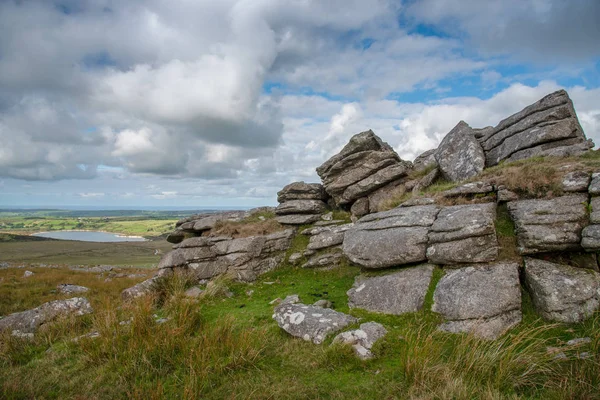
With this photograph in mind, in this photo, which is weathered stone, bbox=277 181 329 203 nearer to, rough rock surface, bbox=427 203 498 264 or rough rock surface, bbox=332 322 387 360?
rough rock surface, bbox=427 203 498 264

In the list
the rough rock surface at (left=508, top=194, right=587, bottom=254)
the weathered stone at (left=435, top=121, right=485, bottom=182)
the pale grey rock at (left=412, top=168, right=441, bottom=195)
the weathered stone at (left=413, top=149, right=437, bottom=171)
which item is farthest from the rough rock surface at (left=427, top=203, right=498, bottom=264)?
the weathered stone at (left=413, top=149, right=437, bottom=171)

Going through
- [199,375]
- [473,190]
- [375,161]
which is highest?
[375,161]

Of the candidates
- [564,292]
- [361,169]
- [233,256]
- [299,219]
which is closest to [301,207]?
[299,219]

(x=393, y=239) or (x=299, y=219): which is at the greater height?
(x=299, y=219)

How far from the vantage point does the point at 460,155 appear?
18.0 m

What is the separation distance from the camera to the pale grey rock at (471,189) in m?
13.2

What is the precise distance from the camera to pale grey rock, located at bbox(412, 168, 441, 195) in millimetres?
17828

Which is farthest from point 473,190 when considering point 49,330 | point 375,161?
point 49,330

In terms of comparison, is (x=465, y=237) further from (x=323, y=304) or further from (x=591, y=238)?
(x=323, y=304)

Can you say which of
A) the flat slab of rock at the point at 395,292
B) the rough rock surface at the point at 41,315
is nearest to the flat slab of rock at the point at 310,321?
the flat slab of rock at the point at 395,292

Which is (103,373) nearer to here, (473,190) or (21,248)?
(473,190)

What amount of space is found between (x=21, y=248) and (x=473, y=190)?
12261 cm

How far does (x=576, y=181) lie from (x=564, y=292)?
468 centimetres

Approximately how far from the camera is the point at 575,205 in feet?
33.4
